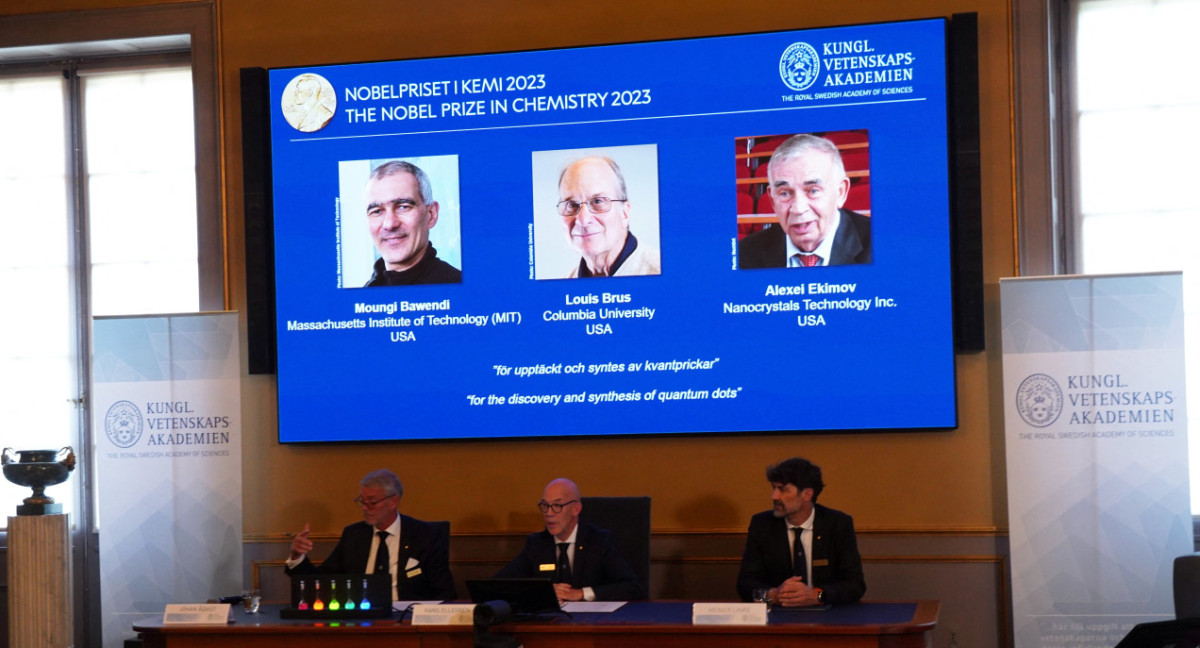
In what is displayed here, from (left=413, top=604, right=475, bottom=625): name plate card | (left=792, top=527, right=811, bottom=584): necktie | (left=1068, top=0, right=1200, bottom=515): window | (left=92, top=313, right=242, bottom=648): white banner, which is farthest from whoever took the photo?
(left=92, top=313, right=242, bottom=648): white banner

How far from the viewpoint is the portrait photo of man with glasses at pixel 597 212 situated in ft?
19.3

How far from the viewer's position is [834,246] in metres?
5.68

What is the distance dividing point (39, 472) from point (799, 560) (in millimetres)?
3138

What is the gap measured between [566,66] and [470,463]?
2.01 m

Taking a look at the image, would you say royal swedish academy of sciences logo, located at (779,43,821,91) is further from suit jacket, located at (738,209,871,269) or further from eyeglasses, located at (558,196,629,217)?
eyeglasses, located at (558,196,629,217)

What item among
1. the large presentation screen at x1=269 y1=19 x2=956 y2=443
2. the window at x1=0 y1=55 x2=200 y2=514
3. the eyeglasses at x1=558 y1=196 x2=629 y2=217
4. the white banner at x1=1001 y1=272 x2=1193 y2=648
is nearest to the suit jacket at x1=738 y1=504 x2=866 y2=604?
the large presentation screen at x1=269 y1=19 x2=956 y2=443

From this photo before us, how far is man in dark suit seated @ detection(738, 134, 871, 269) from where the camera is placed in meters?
5.67

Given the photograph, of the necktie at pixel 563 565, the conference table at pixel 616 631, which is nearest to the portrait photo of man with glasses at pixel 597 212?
the necktie at pixel 563 565

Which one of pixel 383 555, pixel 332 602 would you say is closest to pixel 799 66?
pixel 383 555

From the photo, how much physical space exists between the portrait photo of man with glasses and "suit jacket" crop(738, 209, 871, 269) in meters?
0.44

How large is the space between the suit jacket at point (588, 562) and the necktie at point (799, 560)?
0.62 meters

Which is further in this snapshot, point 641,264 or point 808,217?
point 641,264

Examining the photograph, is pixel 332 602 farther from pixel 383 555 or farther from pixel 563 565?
pixel 563 565

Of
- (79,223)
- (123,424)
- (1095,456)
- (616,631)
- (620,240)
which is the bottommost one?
(616,631)
